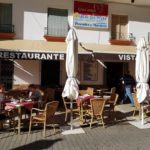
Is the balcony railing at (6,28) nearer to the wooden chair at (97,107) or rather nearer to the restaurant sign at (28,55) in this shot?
the restaurant sign at (28,55)

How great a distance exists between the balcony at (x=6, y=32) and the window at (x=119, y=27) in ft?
19.5

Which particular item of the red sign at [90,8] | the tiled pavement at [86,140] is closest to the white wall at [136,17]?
the red sign at [90,8]

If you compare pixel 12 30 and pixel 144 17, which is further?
pixel 144 17

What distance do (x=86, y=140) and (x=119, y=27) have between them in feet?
37.9

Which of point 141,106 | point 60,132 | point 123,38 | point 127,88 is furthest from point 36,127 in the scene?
point 123,38

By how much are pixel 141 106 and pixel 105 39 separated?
26.0 feet

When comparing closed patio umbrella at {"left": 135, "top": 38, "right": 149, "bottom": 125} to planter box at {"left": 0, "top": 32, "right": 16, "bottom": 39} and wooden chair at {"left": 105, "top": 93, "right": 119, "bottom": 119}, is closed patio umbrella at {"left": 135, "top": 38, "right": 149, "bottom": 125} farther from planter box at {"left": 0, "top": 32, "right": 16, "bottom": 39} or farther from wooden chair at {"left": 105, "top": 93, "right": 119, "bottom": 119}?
planter box at {"left": 0, "top": 32, "right": 16, "bottom": 39}

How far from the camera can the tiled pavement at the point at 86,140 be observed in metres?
9.62

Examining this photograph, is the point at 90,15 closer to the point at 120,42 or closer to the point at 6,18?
the point at 120,42

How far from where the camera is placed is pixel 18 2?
1858 centimetres

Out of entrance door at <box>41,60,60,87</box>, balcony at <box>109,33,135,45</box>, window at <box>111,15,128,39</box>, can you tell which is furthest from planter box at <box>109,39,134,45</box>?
entrance door at <box>41,60,60,87</box>

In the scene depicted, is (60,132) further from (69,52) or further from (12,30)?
(12,30)

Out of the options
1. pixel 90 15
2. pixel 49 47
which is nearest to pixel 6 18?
pixel 49 47

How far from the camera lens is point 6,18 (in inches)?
728
